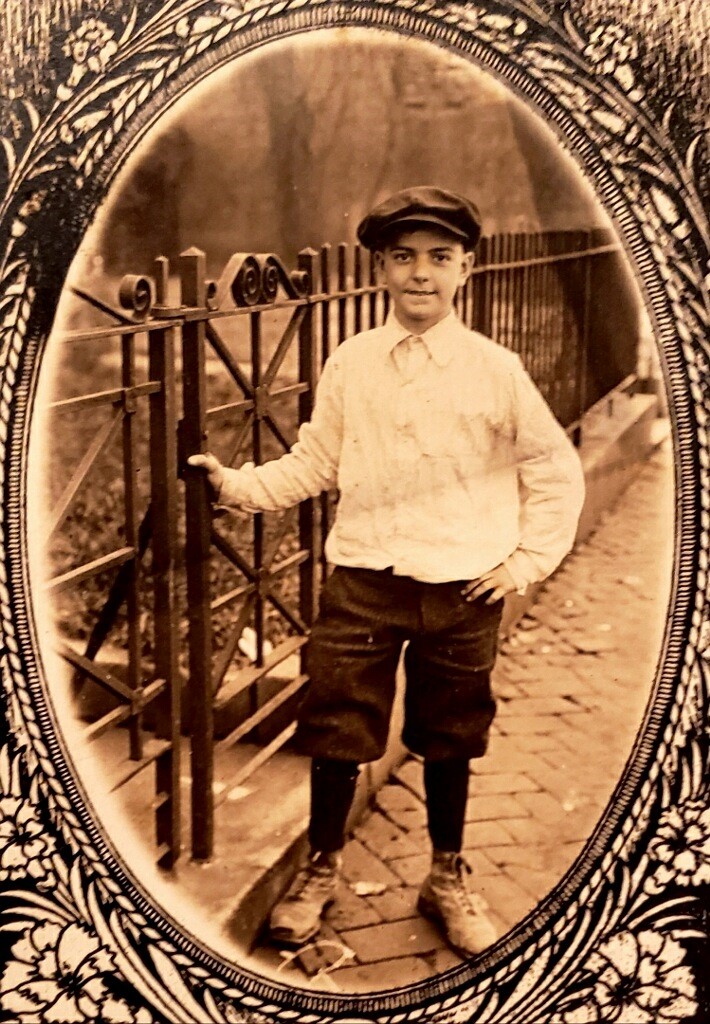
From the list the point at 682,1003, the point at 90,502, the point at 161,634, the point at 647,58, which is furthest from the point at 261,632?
the point at 647,58

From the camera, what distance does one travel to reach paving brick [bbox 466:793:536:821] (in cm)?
288

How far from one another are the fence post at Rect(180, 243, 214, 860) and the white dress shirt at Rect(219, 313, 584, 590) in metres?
0.33

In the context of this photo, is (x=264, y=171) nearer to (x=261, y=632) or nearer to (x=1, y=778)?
(x=261, y=632)

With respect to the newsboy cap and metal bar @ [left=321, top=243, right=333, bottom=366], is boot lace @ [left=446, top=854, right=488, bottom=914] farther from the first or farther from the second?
the newsboy cap

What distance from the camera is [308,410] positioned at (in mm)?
2916

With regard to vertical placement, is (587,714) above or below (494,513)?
below

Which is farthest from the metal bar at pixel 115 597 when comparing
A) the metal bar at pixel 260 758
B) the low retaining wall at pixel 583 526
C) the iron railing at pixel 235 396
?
the low retaining wall at pixel 583 526

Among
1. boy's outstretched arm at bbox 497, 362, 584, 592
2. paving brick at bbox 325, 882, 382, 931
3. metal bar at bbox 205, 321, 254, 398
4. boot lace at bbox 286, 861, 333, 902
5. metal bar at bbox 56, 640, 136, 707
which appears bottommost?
paving brick at bbox 325, 882, 382, 931

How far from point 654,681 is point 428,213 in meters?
1.26

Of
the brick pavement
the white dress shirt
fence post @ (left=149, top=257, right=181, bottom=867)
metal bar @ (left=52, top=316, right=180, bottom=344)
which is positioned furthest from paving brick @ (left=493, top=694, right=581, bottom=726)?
metal bar @ (left=52, top=316, right=180, bottom=344)

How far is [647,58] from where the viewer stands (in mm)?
2682

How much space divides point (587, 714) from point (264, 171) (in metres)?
1.54

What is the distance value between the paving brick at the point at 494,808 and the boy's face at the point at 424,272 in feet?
3.86

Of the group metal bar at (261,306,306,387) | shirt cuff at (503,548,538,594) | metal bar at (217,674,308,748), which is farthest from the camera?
metal bar at (217,674,308,748)
